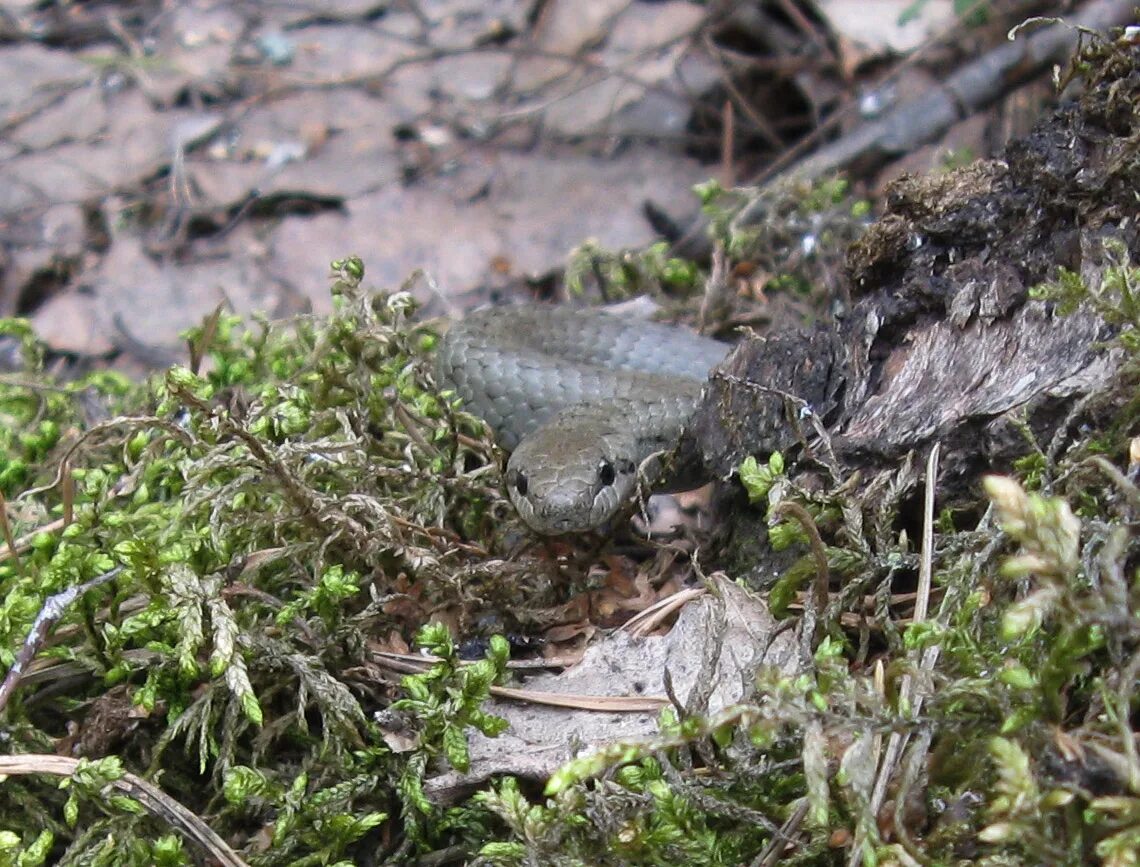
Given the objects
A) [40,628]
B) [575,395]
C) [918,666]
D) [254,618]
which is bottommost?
[575,395]

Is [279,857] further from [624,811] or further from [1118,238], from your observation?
[1118,238]

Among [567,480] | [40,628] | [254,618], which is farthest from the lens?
[567,480]

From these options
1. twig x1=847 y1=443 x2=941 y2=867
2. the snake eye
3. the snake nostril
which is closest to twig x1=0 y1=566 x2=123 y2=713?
the snake nostril

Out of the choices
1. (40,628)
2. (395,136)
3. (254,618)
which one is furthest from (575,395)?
(395,136)

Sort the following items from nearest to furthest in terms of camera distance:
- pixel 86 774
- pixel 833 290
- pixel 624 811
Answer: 1. pixel 624 811
2. pixel 86 774
3. pixel 833 290

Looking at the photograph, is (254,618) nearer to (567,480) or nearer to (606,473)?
(567,480)

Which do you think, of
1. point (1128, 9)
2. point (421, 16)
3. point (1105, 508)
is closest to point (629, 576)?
point (1105, 508)

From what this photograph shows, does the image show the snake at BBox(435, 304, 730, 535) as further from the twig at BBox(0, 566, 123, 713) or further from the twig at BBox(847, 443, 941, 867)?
the twig at BBox(0, 566, 123, 713)
